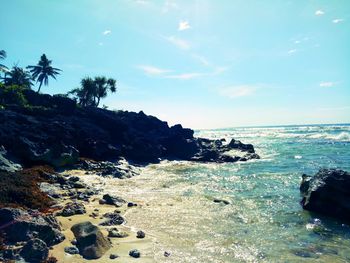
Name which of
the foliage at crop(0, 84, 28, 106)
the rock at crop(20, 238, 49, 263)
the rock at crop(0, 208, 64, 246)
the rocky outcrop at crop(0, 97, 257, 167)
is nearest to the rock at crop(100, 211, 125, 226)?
the rock at crop(0, 208, 64, 246)

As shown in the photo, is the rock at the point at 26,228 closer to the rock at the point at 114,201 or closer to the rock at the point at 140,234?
the rock at the point at 140,234

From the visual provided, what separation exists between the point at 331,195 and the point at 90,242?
16384 millimetres

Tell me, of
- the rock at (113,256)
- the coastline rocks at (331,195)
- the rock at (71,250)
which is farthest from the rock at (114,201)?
the coastline rocks at (331,195)

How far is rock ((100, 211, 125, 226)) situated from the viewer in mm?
15500

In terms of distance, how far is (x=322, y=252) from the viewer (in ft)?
41.9

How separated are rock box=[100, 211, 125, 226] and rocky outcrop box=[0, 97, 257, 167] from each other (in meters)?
16.6

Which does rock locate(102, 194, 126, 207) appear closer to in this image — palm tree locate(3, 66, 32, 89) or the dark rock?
the dark rock

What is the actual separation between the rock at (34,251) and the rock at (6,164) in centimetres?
1599

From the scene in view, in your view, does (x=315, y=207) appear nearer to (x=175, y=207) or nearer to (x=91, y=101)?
(x=175, y=207)

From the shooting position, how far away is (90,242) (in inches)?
459

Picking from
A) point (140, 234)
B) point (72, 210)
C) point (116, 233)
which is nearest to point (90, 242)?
point (116, 233)

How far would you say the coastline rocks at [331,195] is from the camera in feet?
61.3

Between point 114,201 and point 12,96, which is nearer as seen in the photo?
point 114,201

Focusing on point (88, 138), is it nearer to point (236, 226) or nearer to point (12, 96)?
point (12, 96)
